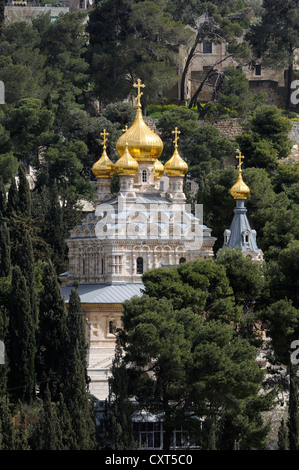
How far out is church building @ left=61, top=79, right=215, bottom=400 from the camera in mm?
70562

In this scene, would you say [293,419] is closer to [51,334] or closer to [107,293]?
[51,334]

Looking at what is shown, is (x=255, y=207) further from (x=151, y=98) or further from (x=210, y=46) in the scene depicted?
(x=210, y=46)

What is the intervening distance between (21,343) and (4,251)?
24.1 ft

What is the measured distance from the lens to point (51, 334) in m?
63.8

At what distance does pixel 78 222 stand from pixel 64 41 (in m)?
20.0

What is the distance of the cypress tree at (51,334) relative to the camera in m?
62.8

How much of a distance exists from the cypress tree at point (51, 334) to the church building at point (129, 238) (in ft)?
18.2

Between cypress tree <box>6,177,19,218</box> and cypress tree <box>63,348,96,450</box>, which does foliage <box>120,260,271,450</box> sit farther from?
cypress tree <box>6,177,19,218</box>

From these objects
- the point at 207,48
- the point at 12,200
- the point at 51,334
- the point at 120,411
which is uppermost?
the point at 207,48

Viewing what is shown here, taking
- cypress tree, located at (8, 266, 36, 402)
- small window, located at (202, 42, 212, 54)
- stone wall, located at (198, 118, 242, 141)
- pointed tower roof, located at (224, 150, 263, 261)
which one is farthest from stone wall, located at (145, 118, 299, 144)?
cypress tree, located at (8, 266, 36, 402)

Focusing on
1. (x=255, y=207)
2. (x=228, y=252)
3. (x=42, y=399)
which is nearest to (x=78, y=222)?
(x=255, y=207)

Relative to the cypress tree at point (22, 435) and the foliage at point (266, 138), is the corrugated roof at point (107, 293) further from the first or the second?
the foliage at point (266, 138)

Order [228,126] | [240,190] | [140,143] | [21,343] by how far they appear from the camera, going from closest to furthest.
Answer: [21,343]
[140,143]
[240,190]
[228,126]

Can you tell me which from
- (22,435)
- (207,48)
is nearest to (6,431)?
(22,435)
